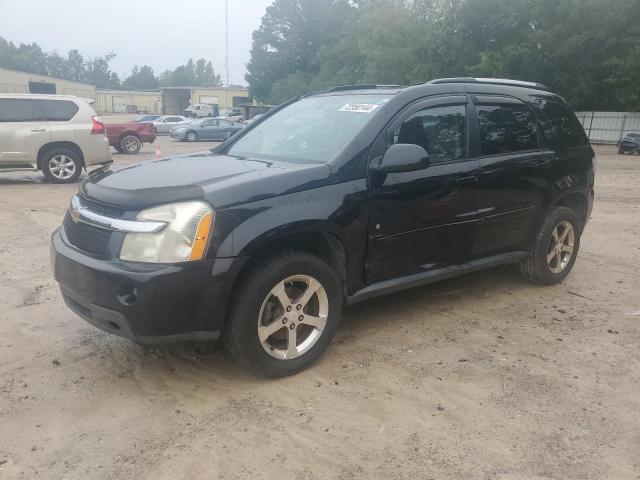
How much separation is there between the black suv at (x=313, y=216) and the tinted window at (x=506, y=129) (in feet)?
0.04

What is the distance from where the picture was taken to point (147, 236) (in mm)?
2990

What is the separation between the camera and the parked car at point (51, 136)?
10961 mm

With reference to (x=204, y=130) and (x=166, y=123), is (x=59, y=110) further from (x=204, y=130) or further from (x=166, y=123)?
(x=166, y=123)

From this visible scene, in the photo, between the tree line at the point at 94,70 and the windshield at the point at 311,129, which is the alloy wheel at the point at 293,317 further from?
the tree line at the point at 94,70

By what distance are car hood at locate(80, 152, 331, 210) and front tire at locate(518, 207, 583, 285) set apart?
251 centimetres

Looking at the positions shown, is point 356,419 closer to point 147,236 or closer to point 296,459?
point 296,459

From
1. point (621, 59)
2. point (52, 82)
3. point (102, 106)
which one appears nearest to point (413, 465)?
point (621, 59)

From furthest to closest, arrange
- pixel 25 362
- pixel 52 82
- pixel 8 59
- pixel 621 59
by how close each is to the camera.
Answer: pixel 8 59, pixel 52 82, pixel 621 59, pixel 25 362

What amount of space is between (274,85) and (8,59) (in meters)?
68.5

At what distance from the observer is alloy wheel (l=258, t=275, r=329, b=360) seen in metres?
3.32

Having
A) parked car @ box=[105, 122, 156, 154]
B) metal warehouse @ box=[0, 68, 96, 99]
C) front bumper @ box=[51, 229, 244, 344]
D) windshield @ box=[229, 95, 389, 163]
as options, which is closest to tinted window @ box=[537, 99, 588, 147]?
windshield @ box=[229, 95, 389, 163]

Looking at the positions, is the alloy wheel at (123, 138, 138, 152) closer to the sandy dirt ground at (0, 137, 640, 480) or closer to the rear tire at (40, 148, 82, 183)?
the rear tire at (40, 148, 82, 183)

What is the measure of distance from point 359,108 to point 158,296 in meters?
2.01

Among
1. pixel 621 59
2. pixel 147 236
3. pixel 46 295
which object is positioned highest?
pixel 621 59
